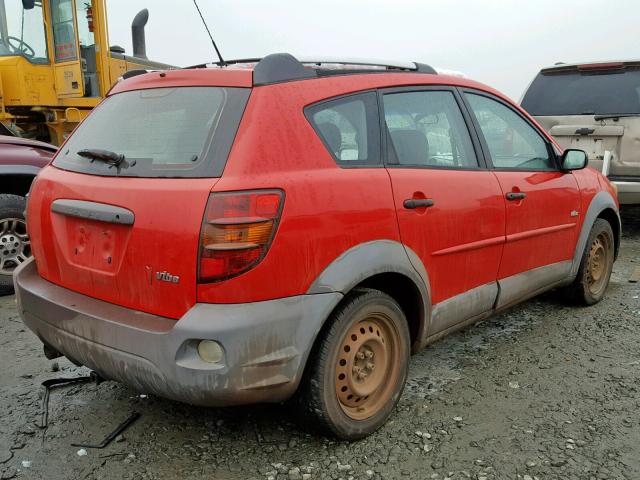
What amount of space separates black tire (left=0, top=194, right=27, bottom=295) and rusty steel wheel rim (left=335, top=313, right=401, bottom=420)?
349 cm

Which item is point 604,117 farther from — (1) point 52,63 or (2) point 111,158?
(1) point 52,63

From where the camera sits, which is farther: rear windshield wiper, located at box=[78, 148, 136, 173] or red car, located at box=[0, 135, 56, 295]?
red car, located at box=[0, 135, 56, 295]

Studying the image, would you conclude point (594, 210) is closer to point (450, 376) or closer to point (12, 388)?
point (450, 376)

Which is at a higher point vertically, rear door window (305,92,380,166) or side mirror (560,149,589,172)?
rear door window (305,92,380,166)

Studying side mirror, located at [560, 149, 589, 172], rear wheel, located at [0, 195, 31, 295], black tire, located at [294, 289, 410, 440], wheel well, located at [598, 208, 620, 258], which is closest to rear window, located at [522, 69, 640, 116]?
wheel well, located at [598, 208, 620, 258]

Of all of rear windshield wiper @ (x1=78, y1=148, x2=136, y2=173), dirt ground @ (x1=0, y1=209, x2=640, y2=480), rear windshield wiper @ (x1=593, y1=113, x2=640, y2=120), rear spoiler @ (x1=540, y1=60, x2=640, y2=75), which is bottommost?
dirt ground @ (x1=0, y1=209, x2=640, y2=480)

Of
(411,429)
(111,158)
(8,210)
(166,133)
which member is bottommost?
(411,429)

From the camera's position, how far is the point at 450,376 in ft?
10.9

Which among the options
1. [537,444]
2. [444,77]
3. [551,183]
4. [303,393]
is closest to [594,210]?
[551,183]

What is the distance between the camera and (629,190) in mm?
6348

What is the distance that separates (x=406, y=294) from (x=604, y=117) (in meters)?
4.74

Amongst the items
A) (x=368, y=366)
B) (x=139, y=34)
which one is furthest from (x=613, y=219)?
(x=139, y=34)

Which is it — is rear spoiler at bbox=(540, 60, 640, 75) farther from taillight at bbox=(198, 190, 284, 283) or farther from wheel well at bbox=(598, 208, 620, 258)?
taillight at bbox=(198, 190, 284, 283)

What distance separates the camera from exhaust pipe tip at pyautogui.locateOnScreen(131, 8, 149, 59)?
9.07 meters
